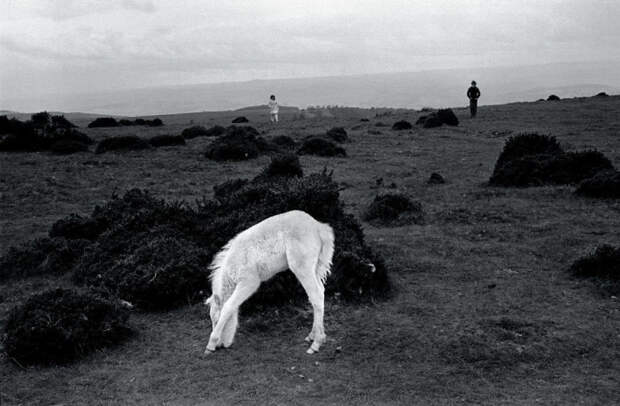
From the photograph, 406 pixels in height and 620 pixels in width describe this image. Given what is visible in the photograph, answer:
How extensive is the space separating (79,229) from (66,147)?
15.0 m

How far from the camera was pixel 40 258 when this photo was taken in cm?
1073

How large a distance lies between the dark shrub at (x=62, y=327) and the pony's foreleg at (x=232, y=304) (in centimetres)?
156

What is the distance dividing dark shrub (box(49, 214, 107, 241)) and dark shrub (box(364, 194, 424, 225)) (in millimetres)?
6227

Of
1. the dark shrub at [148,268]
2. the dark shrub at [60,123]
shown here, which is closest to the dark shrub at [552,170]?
the dark shrub at [148,268]

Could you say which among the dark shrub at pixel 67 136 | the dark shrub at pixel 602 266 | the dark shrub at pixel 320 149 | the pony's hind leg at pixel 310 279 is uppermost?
the dark shrub at pixel 67 136

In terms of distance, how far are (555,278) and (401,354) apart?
405 centimetres

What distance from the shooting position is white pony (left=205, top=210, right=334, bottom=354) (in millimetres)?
6707

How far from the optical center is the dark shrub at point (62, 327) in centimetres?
702

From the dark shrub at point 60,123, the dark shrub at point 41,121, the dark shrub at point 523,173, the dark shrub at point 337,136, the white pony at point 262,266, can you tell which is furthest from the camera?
the dark shrub at point 41,121

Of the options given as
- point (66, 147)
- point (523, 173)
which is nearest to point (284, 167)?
point (523, 173)

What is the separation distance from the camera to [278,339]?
7.39m

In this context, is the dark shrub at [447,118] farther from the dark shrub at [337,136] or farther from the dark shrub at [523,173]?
the dark shrub at [523,173]

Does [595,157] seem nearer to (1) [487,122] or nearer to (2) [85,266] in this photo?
(2) [85,266]

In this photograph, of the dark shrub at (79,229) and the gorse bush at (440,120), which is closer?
the dark shrub at (79,229)
